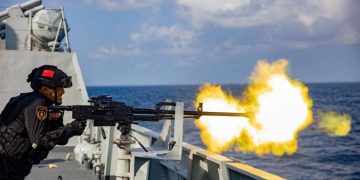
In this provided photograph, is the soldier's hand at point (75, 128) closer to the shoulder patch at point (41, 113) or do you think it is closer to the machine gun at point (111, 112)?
the machine gun at point (111, 112)

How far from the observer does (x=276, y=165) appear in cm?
2406

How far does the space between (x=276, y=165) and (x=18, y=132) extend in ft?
68.4

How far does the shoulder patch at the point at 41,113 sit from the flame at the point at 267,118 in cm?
258

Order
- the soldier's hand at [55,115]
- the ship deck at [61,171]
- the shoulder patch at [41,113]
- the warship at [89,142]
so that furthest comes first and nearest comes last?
the ship deck at [61,171] → the warship at [89,142] → the soldier's hand at [55,115] → the shoulder patch at [41,113]

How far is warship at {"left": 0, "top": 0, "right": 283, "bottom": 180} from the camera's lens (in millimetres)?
5152

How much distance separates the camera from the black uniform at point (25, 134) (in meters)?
4.32

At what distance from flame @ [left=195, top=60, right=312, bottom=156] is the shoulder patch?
2582 mm

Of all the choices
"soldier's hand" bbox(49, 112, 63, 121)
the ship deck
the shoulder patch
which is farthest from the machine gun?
the ship deck

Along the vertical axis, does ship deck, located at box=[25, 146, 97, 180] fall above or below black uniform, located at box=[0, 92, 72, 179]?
below

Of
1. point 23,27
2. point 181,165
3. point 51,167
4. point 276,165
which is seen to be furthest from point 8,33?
point 276,165

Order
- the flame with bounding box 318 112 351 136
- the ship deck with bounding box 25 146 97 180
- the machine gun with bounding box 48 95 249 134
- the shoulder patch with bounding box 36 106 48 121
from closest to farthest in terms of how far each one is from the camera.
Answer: the shoulder patch with bounding box 36 106 48 121 → the machine gun with bounding box 48 95 249 134 → the flame with bounding box 318 112 351 136 → the ship deck with bounding box 25 146 97 180

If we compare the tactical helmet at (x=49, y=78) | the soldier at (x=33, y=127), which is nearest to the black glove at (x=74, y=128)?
the soldier at (x=33, y=127)

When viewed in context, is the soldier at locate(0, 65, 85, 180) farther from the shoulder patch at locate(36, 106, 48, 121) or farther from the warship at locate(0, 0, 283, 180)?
the warship at locate(0, 0, 283, 180)

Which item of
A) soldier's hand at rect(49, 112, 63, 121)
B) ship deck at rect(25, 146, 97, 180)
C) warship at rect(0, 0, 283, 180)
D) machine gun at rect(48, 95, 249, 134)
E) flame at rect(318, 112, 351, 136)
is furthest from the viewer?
ship deck at rect(25, 146, 97, 180)
